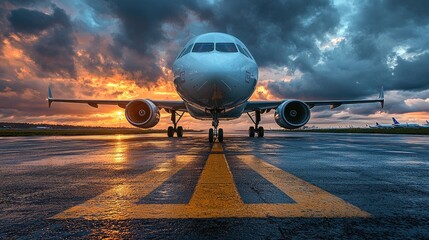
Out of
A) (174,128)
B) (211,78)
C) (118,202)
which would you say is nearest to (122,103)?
(174,128)

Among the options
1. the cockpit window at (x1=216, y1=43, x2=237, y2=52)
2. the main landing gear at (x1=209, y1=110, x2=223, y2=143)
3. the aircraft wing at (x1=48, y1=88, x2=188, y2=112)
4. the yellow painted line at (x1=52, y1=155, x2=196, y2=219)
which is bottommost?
the yellow painted line at (x1=52, y1=155, x2=196, y2=219)

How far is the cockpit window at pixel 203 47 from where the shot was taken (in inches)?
475

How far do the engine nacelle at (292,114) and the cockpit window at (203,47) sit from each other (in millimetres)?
5679

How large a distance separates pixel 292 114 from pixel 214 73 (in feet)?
23.6

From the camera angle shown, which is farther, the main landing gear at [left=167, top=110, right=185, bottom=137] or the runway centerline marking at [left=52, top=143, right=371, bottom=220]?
the main landing gear at [left=167, top=110, right=185, bottom=137]

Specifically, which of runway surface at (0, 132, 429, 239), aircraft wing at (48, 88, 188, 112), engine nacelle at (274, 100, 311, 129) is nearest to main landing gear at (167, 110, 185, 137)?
aircraft wing at (48, 88, 188, 112)

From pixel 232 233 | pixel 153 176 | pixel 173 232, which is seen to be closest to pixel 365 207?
pixel 232 233

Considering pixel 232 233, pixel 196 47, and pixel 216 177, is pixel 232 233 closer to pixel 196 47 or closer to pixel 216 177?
pixel 216 177

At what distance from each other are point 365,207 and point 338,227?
73 centimetres

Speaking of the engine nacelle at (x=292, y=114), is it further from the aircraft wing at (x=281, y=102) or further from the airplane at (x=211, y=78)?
the aircraft wing at (x=281, y=102)

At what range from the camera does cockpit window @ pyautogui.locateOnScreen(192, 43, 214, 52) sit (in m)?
Answer: 12.1

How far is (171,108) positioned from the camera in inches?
772

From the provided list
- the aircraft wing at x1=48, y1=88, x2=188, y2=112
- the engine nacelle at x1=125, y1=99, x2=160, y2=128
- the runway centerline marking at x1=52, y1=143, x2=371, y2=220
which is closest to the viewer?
the runway centerline marking at x1=52, y1=143, x2=371, y2=220

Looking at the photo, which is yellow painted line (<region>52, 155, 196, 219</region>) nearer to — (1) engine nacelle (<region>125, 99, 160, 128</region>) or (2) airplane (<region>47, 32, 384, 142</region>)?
(2) airplane (<region>47, 32, 384, 142</region>)
